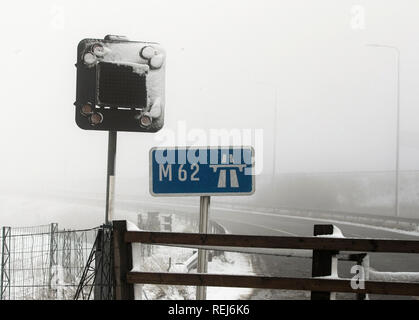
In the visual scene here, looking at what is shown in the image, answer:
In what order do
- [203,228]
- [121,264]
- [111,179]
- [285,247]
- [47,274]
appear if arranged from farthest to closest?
[47,274]
[111,179]
[203,228]
[121,264]
[285,247]

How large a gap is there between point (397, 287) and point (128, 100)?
382cm

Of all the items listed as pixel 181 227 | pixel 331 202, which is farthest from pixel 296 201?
pixel 181 227

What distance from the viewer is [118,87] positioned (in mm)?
7602

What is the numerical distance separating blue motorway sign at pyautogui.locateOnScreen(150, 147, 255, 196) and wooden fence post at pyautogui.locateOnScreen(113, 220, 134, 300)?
3.15ft

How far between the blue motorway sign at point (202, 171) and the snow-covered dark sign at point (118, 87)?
2.32ft

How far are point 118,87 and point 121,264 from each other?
7.48 feet

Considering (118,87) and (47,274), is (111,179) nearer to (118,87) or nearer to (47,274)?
(118,87)

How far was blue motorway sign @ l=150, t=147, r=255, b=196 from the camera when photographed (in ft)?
23.4

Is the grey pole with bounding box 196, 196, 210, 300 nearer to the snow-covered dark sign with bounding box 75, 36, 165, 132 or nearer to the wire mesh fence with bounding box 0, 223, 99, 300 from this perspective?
the snow-covered dark sign with bounding box 75, 36, 165, 132

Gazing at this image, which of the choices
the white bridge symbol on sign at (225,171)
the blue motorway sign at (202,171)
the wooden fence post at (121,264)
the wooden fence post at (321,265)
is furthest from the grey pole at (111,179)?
the wooden fence post at (321,265)

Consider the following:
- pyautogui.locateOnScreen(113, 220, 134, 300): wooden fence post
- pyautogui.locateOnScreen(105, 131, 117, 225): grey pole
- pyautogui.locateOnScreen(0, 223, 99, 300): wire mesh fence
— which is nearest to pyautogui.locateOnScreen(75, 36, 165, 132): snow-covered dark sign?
pyautogui.locateOnScreen(105, 131, 117, 225): grey pole

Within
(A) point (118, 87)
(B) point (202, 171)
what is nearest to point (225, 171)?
(B) point (202, 171)
